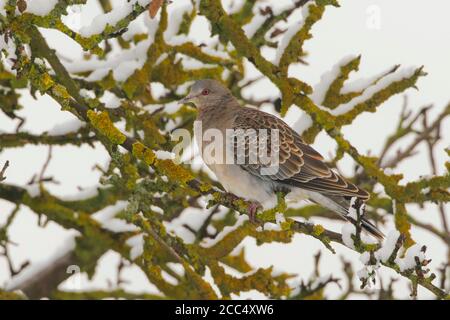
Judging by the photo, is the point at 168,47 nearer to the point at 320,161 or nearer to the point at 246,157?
the point at 246,157

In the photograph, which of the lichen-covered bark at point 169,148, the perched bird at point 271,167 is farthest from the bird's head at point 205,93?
the perched bird at point 271,167

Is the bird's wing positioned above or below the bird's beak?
below

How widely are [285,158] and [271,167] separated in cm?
11

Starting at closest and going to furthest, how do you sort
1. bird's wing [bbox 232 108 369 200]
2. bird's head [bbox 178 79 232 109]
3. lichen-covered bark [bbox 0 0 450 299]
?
1. lichen-covered bark [bbox 0 0 450 299]
2. bird's wing [bbox 232 108 369 200]
3. bird's head [bbox 178 79 232 109]

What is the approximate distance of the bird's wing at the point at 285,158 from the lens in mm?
5289

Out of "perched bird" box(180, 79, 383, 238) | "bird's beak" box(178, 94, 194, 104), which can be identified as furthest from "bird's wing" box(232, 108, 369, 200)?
"bird's beak" box(178, 94, 194, 104)

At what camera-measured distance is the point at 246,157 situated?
546 cm

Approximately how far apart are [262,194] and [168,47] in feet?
3.83

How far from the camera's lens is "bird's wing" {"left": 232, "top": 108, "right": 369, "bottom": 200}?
5289 millimetres

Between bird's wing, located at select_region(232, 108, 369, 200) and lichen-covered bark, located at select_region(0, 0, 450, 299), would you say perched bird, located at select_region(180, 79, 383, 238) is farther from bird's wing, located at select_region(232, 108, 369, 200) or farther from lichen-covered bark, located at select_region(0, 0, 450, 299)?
lichen-covered bark, located at select_region(0, 0, 450, 299)

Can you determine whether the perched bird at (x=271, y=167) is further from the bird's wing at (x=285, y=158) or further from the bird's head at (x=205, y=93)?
the bird's head at (x=205, y=93)

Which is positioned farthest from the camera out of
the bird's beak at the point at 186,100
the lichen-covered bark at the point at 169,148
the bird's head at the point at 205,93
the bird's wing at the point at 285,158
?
the bird's head at the point at 205,93

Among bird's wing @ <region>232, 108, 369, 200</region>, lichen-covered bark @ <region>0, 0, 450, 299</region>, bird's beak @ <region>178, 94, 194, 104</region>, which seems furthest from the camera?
bird's beak @ <region>178, 94, 194, 104</region>
